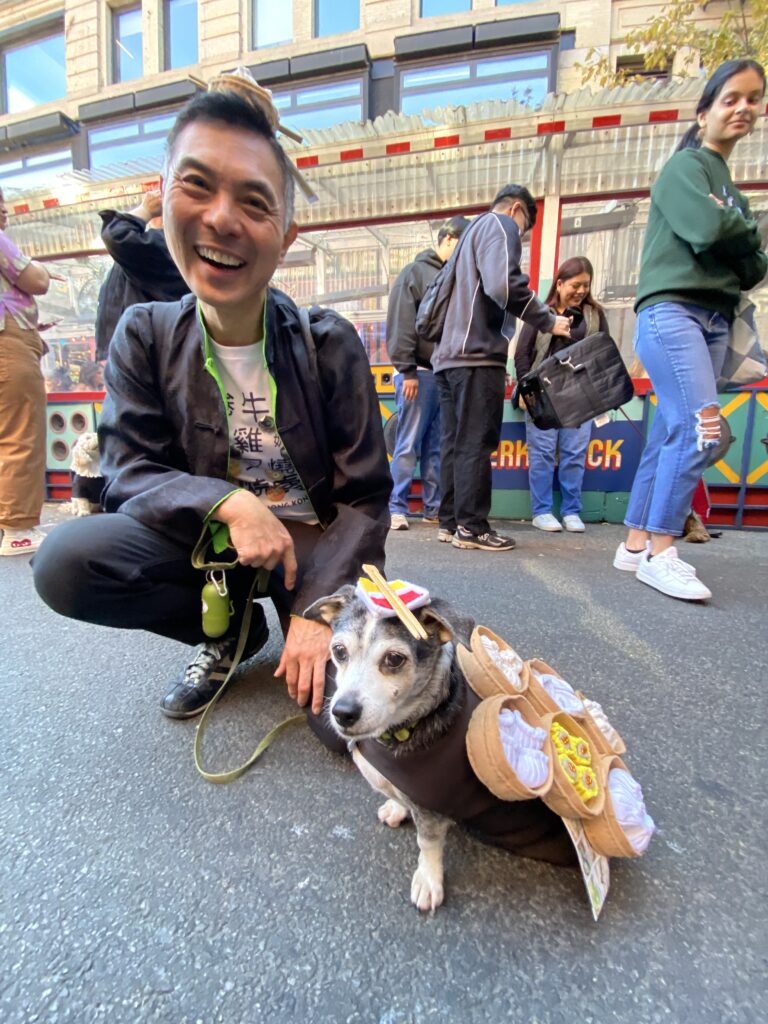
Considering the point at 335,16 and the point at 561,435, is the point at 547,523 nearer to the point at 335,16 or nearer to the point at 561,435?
the point at 561,435

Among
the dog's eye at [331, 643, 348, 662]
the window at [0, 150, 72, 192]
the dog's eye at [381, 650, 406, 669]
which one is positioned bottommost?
the dog's eye at [331, 643, 348, 662]

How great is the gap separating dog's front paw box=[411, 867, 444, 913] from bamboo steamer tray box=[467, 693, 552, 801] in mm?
214

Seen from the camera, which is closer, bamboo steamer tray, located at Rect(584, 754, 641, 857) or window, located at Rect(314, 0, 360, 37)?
bamboo steamer tray, located at Rect(584, 754, 641, 857)

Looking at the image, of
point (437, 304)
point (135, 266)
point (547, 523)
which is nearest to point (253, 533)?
point (135, 266)

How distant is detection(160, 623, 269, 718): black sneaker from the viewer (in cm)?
148

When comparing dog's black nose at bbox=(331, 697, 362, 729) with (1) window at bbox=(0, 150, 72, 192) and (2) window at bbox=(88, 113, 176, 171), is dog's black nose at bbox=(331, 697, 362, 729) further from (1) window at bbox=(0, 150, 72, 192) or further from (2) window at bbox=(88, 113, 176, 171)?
(1) window at bbox=(0, 150, 72, 192)

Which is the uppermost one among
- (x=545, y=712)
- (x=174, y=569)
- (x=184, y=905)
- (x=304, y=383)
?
(x=304, y=383)

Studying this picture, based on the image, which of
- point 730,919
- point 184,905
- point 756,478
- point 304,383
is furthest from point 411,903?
point 756,478

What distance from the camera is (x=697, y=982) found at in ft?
2.52

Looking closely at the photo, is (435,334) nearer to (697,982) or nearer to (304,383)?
(304,383)

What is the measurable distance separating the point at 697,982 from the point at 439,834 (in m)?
0.43

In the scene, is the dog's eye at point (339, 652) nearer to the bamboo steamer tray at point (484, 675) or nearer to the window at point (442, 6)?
the bamboo steamer tray at point (484, 675)

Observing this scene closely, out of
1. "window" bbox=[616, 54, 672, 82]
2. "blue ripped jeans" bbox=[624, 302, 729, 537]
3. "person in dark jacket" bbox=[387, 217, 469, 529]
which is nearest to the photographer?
"blue ripped jeans" bbox=[624, 302, 729, 537]

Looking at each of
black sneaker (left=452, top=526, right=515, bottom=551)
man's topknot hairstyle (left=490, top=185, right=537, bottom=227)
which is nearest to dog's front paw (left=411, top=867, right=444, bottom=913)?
black sneaker (left=452, top=526, right=515, bottom=551)
